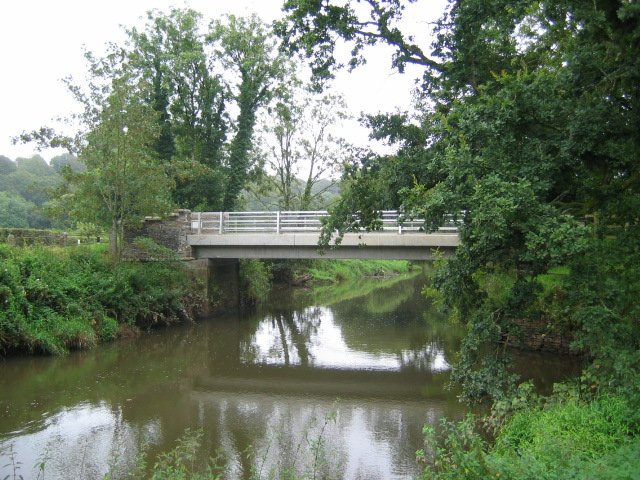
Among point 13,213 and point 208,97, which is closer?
point 208,97

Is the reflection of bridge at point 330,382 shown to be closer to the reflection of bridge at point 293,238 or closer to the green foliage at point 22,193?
the reflection of bridge at point 293,238

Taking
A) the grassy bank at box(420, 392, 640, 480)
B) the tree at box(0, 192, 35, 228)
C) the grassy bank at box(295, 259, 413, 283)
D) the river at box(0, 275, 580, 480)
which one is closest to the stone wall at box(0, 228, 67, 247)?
the river at box(0, 275, 580, 480)

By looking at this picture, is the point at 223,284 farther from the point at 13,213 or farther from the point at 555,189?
the point at 13,213

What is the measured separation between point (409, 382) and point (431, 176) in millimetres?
5443

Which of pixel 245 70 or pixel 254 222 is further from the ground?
pixel 245 70

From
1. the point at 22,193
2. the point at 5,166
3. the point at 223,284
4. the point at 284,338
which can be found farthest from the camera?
the point at 5,166

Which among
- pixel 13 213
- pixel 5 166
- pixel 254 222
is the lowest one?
pixel 254 222

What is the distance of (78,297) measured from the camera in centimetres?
1709

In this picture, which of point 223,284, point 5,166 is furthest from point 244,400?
point 5,166

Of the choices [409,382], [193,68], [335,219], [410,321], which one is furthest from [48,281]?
[193,68]

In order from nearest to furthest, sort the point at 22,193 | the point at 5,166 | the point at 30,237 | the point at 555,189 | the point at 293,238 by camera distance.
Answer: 1. the point at 555,189
2. the point at 30,237
3. the point at 293,238
4. the point at 22,193
5. the point at 5,166

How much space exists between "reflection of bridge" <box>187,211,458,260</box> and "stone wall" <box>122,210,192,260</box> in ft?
1.34

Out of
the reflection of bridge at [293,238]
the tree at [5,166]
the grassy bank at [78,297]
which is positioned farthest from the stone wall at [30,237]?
the tree at [5,166]

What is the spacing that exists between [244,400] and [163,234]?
468 inches
